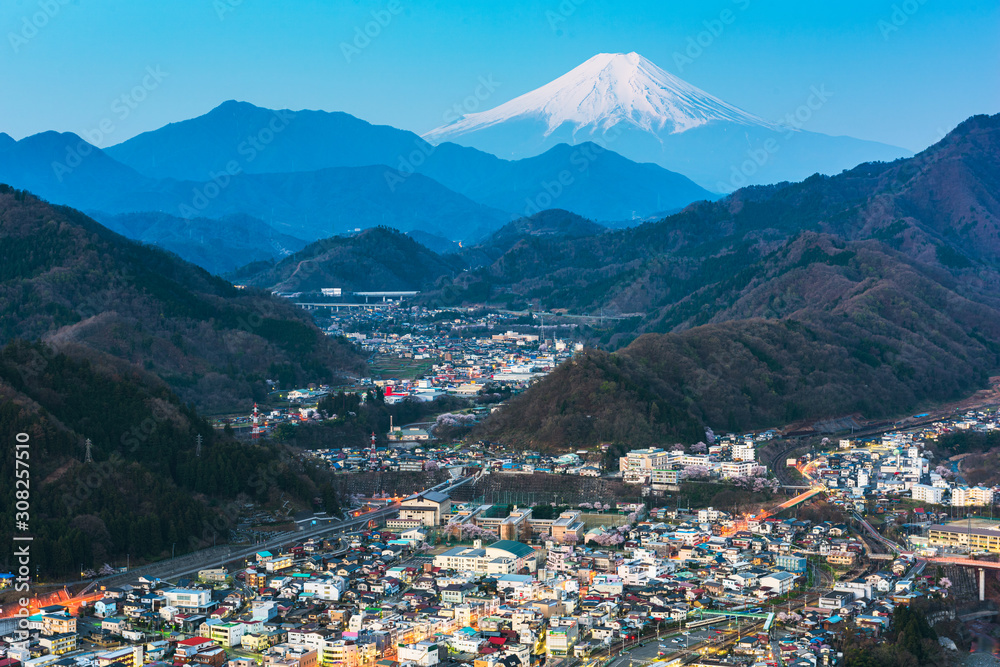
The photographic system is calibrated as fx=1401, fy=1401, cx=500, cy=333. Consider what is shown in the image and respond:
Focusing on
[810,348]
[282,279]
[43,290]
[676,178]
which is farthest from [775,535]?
[676,178]

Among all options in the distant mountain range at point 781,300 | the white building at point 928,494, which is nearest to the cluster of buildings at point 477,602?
the white building at point 928,494

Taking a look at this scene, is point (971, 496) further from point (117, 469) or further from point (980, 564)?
point (117, 469)

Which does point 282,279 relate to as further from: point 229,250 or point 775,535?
point 775,535

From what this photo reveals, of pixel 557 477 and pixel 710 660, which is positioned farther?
pixel 557 477

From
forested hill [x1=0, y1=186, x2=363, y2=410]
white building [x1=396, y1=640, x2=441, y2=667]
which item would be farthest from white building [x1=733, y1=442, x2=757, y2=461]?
forested hill [x1=0, y1=186, x2=363, y2=410]

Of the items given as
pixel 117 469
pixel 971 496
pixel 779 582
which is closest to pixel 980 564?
pixel 779 582
